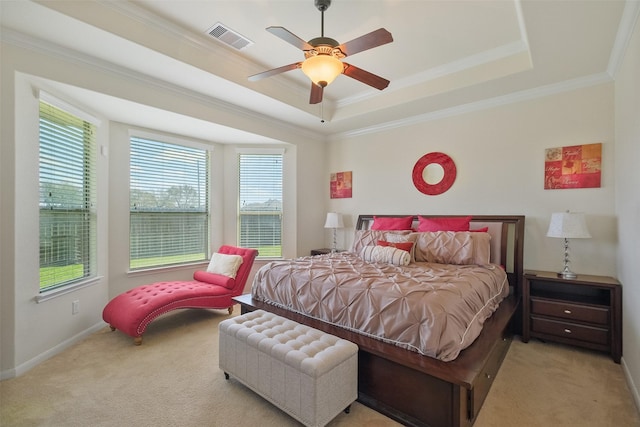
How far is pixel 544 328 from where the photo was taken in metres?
2.97

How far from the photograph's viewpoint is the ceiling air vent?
2.73m

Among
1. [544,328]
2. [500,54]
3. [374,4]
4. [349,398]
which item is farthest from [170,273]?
[500,54]

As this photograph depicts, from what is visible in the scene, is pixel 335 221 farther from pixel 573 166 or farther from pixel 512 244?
pixel 573 166

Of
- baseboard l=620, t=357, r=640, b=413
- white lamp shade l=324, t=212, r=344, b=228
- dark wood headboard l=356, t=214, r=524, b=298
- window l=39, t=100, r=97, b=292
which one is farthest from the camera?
white lamp shade l=324, t=212, r=344, b=228

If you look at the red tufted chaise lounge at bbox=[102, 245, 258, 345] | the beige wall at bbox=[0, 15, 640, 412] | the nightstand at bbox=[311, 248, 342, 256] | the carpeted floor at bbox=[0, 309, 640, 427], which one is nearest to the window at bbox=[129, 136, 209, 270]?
the beige wall at bbox=[0, 15, 640, 412]

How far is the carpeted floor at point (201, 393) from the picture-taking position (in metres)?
1.93

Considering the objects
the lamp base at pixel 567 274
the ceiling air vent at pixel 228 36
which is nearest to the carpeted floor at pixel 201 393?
the lamp base at pixel 567 274

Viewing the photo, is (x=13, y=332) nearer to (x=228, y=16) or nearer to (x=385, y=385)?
(x=385, y=385)

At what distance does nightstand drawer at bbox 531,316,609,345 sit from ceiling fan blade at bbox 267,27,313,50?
342cm

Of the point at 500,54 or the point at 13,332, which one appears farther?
the point at 500,54

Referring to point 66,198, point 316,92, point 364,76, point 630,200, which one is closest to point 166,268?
point 66,198

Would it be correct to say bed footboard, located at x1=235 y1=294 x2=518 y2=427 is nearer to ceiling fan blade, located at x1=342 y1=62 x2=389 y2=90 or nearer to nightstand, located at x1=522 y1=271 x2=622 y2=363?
nightstand, located at x1=522 y1=271 x2=622 y2=363

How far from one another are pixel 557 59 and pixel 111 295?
5622 mm

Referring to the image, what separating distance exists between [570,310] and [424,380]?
82.4 inches
